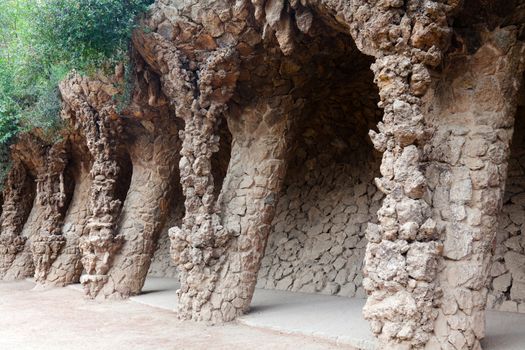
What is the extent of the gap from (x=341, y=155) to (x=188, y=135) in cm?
302

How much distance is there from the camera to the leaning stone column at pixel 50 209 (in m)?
10.0

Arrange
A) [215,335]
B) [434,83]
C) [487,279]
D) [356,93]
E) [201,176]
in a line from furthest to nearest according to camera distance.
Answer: [356,93] → [201,176] → [215,335] → [434,83] → [487,279]

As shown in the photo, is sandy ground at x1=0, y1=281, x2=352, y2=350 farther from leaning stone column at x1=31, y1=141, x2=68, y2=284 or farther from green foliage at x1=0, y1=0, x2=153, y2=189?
green foliage at x1=0, y1=0, x2=153, y2=189

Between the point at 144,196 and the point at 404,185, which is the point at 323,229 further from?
the point at 404,185

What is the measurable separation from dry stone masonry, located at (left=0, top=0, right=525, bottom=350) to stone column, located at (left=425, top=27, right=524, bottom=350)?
0.01 metres

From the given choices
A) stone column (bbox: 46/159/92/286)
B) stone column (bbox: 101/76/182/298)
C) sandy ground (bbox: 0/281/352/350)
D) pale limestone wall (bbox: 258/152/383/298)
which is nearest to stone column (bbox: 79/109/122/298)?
stone column (bbox: 101/76/182/298)

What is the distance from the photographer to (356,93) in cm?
768

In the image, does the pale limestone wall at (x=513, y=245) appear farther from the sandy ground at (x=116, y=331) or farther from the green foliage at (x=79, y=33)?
the green foliage at (x=79, y=33)

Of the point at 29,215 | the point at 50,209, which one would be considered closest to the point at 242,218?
the point at 50,209

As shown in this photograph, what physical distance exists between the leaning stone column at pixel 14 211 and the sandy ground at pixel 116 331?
4286 mm

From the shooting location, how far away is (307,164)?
8.89 metres

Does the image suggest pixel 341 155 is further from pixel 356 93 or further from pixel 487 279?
pixel 487 279

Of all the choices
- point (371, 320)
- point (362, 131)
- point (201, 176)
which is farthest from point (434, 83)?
point (362, 131)

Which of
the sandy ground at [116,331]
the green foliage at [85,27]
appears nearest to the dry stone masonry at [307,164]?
the green foliage at [85,27]
